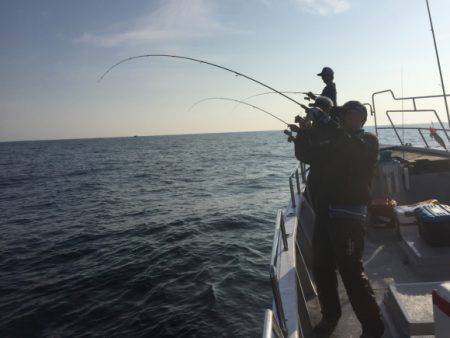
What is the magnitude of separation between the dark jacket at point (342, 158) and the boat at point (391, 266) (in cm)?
67

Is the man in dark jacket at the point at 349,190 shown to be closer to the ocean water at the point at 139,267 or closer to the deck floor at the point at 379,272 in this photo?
the deck floor at the point at 379,272

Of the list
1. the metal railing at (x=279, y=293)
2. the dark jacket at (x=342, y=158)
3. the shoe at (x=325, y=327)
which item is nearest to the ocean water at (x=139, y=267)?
the metal railing at (x=279, y=293)

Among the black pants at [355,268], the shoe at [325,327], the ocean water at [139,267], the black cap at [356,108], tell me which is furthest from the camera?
the ocean water at [139,267]

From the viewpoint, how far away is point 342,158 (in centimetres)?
306

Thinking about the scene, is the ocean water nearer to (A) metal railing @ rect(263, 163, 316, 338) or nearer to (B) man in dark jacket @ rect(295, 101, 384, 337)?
(A) metal railing @ rect(263, 163, 316, 338)

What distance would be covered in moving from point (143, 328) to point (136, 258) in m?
4.33

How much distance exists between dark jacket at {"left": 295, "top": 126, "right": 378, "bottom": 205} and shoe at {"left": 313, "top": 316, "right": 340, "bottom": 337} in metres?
1.18

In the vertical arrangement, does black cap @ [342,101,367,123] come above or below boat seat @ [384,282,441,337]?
above

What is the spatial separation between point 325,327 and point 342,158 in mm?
1623

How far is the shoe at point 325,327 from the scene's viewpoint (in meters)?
3.37

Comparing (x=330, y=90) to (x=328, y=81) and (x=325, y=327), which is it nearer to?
(x=328, y=81)

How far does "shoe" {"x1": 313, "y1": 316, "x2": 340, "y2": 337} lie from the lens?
11.1ft

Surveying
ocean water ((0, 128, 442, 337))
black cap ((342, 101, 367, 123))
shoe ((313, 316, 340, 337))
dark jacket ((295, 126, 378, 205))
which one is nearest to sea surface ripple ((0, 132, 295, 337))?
ocean water ((0, 128, 442, 337))

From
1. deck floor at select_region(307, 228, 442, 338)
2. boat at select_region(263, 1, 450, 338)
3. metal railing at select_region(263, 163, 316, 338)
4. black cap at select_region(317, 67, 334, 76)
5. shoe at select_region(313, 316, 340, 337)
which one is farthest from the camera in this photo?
black cap at select_region(317, 67, 334, 76)
